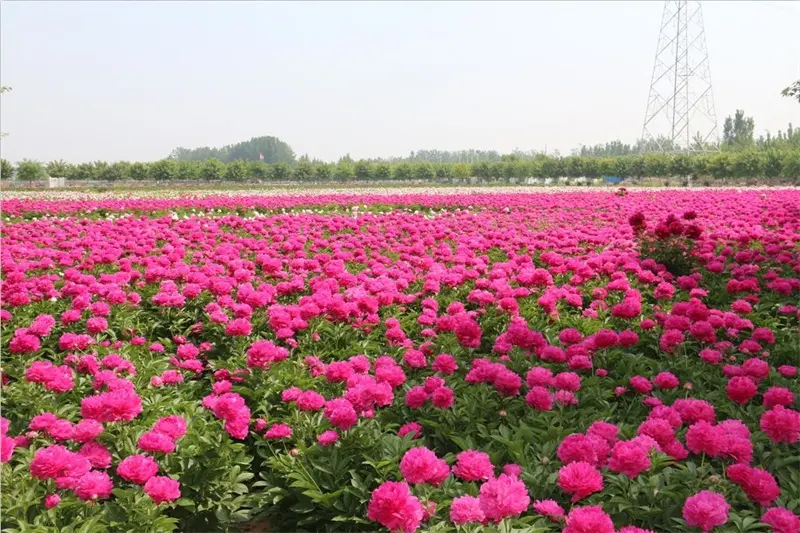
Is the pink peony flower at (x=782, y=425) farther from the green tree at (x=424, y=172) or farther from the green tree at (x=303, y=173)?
the green tree at (x=424, y=172)

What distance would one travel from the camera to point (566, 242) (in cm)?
846

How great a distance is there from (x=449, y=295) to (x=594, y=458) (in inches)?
149

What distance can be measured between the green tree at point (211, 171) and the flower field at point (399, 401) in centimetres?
6780

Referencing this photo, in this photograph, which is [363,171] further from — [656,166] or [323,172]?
[656,166]

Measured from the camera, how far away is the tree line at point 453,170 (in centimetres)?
5656

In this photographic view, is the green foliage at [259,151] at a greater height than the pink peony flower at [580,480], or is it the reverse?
the green foliage at [259,151]

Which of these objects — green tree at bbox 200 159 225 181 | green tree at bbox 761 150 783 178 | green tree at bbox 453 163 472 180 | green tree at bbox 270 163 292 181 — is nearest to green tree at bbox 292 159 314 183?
green tree at bbox 270 163 292 181

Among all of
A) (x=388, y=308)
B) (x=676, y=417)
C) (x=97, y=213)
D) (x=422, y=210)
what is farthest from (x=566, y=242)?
(x=97, y=213)

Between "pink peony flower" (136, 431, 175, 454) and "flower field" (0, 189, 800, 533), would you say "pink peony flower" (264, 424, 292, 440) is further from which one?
"pink peony flower" (136, 431, 175, 454)

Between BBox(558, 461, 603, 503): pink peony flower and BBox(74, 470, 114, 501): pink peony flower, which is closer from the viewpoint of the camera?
BBox(558, 461, 603, 503): pink peony flower

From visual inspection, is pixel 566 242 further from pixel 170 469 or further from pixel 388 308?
pixel 170 469

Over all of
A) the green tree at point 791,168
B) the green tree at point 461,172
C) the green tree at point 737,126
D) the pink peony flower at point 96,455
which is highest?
the green tree at point 737,126

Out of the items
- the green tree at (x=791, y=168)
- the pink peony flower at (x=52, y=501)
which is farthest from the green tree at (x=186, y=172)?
the pink peony flower at (x=52, y=501)

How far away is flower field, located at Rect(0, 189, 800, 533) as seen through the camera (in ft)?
8.59
